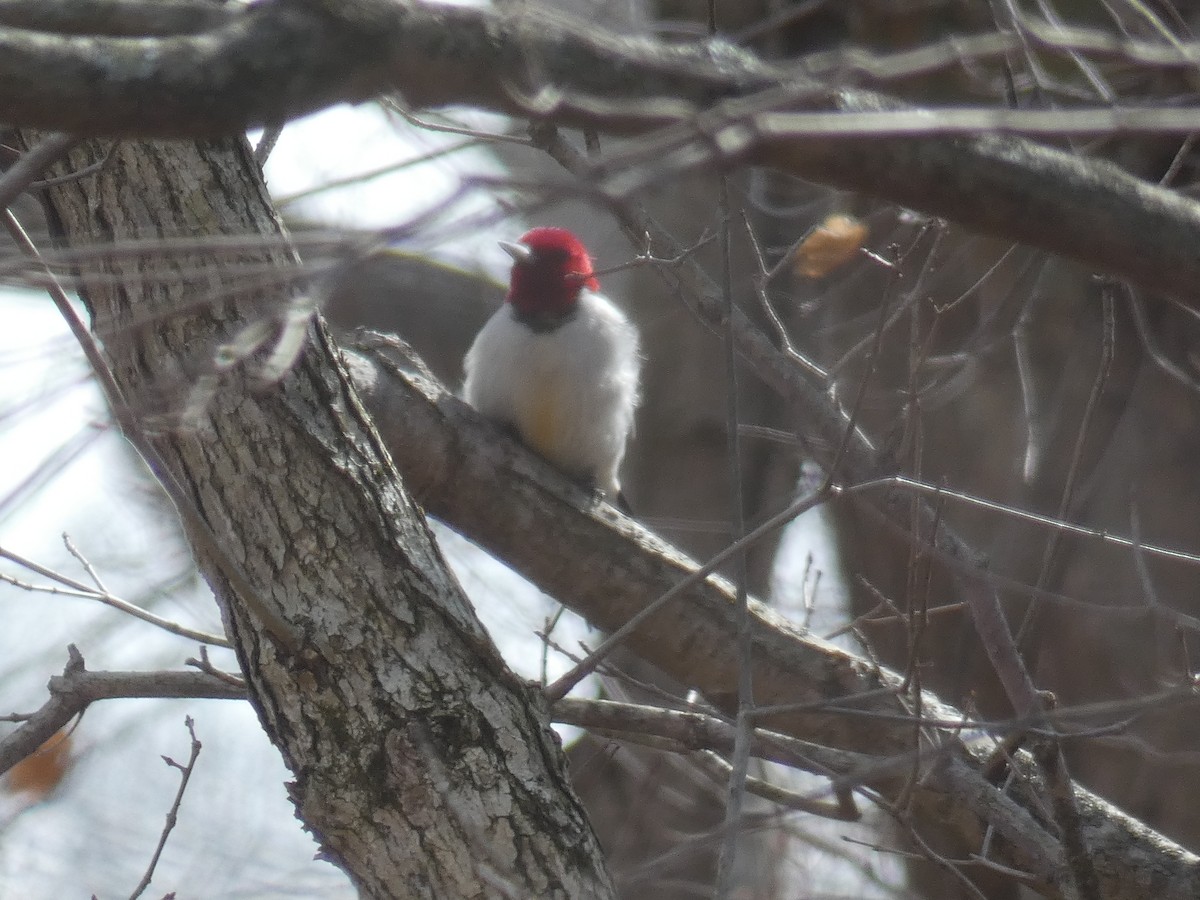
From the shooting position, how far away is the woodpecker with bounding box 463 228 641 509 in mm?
4688

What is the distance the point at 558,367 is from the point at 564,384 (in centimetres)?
7

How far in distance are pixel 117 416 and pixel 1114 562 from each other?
3995 mm

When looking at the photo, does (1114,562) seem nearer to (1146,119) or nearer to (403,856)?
(403,856)

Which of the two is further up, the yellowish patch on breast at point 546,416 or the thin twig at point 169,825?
the yellowish patch on breast at point 546,416

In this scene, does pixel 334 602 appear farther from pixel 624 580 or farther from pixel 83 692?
pixel 624 580

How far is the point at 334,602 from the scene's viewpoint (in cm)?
251

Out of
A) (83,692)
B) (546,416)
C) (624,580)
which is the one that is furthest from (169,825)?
(546,416)

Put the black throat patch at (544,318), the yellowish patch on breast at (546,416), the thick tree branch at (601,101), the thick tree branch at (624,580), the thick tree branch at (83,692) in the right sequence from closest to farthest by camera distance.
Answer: the thick tree branch at (601,101) → the thick tree branch at (83,692) → the thick tree branch at (624,580) → the yellowish patch on breast at (546,416) → the black throat patch at (544,318)

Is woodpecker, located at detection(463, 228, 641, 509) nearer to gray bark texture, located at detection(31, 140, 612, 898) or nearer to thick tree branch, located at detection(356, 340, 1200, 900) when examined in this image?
thick tree branch, located at detection(356, 340, 1200, 900)

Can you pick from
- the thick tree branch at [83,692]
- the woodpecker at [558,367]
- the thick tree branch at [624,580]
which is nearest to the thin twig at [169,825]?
the thick tree branch at [83,692]

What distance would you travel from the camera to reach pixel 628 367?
505cm

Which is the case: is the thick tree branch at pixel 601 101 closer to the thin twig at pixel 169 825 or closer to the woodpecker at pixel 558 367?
the thin twig at pixel 169 825

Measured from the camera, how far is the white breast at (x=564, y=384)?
4684 mm

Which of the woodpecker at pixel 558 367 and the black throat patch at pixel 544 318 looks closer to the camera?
the woodpecker at pixel 558 367
